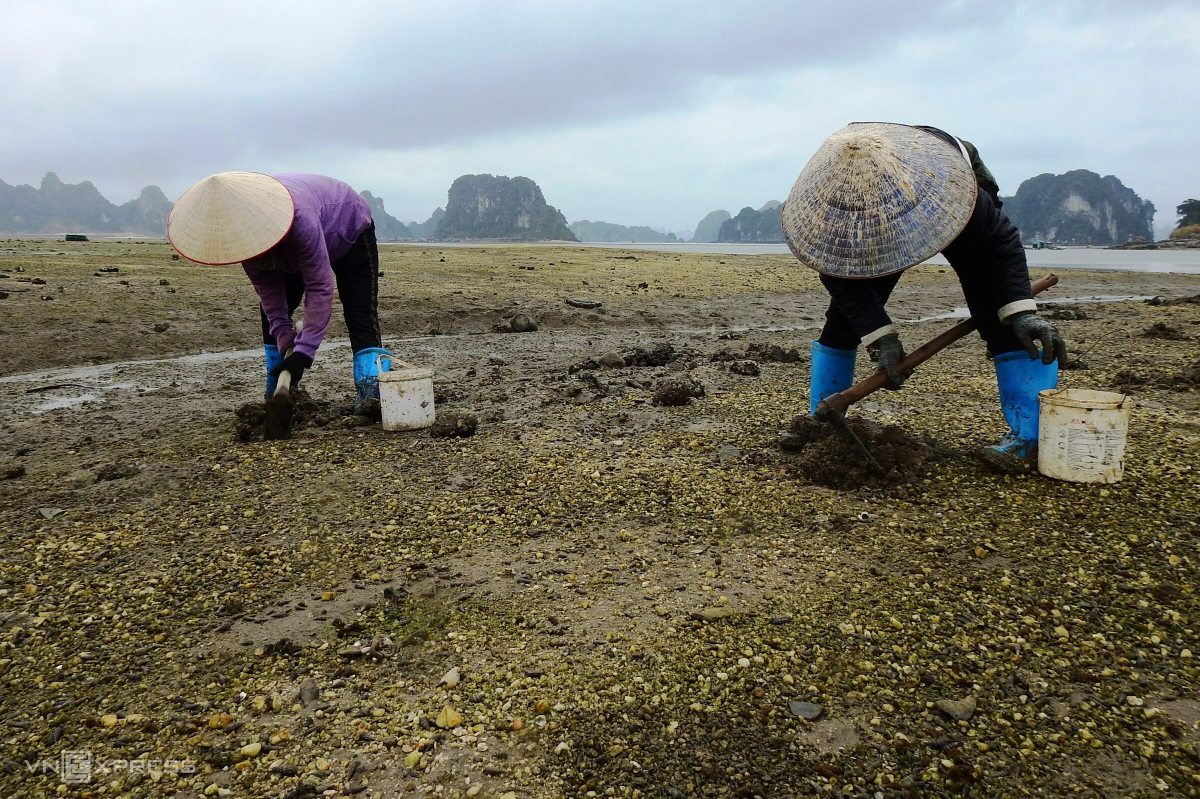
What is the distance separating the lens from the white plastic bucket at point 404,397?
17.6ft

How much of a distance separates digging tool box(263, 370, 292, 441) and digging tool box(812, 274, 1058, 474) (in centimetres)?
363

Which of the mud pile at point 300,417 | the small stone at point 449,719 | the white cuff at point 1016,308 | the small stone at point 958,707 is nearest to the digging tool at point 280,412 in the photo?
the mud pile at point 300,417

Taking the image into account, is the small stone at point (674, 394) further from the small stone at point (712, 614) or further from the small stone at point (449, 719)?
the small stone at point (449, 719)

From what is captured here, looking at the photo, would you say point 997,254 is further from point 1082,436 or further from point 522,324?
point 522,324

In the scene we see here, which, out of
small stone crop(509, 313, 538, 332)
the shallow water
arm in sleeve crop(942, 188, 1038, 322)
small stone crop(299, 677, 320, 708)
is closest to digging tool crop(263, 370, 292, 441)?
small stone crop(299, 677, 320, 708)

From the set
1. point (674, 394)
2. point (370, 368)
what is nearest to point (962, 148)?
point (674, 394)

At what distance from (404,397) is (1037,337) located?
163 inches

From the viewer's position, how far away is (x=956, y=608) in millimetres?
2910

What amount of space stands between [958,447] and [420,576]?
137 inches

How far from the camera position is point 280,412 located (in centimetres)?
525

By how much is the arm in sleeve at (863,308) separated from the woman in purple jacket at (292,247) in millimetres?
3394

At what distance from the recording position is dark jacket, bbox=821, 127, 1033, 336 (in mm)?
3984

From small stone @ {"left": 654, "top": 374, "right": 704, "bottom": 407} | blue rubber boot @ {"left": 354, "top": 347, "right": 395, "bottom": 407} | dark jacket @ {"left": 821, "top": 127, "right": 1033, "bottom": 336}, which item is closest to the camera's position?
dark jacket @ {"left": 821, "top": 127, "right": 1033, "bottom": 336}

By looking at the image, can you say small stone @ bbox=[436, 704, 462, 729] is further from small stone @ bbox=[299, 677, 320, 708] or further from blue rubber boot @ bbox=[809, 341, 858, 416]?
blue rubber boot @ bbox=[809, 341, 858, 416]
